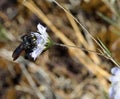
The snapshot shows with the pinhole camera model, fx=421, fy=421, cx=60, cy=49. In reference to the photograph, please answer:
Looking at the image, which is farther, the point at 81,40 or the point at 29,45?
the point at 81,40

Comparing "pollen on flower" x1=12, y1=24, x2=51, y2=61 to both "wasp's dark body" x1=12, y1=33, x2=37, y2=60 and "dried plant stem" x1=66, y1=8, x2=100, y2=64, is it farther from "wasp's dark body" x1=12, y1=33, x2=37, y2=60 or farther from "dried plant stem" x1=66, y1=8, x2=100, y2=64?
"dried plant stem" x1=66, y1=8, x2=100, y2=64

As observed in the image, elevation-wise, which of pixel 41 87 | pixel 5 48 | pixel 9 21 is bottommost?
pixel 41 87

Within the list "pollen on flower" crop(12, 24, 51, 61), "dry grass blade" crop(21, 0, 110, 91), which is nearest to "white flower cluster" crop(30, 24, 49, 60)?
"pollen on flower" crop(12, 24, 51, 61)

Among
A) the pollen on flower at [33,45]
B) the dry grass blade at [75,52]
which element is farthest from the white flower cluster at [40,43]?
the dry grass blade at [75,52]

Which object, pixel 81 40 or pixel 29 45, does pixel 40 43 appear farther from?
pixel 81 40

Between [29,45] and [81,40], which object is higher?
[81,40]

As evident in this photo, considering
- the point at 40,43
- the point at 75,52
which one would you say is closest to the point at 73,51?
the point at 75,52

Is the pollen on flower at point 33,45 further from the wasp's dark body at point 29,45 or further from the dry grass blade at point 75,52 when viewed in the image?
the dry grass blade at point 75,52

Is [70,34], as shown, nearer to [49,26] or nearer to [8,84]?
[49,26]

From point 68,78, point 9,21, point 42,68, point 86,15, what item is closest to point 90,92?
point 68,78

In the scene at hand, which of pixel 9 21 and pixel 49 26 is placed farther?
pixel 9 21

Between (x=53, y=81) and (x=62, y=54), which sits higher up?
(x=62, y=54)
